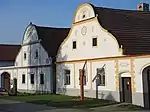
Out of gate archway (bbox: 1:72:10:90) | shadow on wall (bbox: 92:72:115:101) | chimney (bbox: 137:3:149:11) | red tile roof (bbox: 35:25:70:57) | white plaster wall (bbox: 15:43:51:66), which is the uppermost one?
chimney (bbox: 137:3:149:11)

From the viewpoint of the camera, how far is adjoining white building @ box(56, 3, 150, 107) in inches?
960

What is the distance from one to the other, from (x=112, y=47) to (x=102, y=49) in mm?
1371

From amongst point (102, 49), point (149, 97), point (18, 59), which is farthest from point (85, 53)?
point (18, 59)

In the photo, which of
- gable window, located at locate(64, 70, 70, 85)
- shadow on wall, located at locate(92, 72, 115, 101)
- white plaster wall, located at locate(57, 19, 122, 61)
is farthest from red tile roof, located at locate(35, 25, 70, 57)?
shadow on wall, located at locate(92, 72, 115, 101)

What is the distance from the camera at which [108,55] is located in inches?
1081

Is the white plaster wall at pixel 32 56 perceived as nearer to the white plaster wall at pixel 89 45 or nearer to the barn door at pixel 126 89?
the white plaster wall at pixel 89 45

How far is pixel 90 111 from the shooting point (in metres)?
20.8

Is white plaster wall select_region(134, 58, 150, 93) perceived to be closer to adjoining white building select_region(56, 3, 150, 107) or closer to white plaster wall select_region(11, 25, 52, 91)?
adjoining white building select_region(56, 3, 150, 107)

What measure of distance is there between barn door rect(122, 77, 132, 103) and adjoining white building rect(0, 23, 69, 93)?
38.3ft

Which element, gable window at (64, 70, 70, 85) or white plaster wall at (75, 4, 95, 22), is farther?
gable window at (64, 70, 70, 85)

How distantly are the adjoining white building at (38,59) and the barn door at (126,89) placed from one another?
38.3 ft

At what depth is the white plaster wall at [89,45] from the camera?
27.4 metres

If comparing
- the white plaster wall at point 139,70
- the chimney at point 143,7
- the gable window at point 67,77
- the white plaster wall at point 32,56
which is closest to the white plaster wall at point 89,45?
the gable window at point 67,77

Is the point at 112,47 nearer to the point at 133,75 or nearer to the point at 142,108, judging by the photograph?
the point at 133,75
